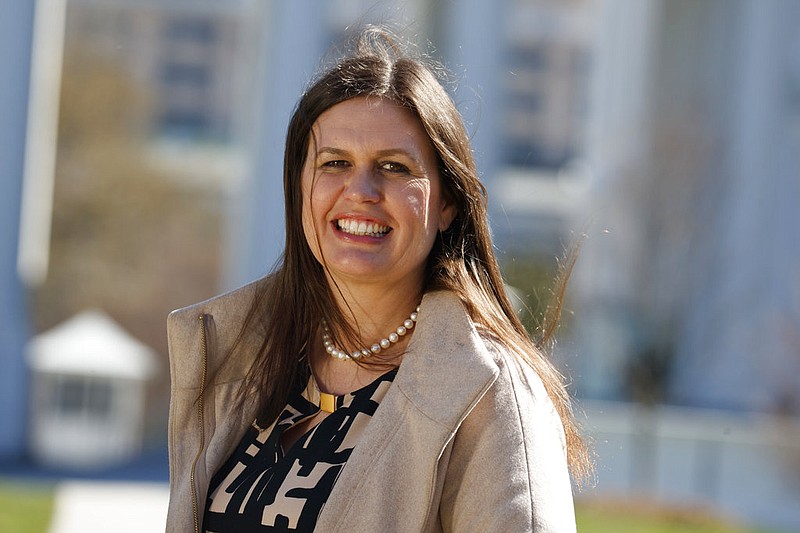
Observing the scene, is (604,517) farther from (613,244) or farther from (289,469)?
(289,469)

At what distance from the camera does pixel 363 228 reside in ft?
8.54

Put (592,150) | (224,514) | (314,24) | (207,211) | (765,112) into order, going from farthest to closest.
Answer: (207,211), (765,112), (592,150), (314,24), (224,514)

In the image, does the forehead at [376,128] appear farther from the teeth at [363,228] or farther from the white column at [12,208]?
the white column at [12,208]

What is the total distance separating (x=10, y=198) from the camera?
844 inches

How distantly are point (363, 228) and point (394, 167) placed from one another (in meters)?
0.14

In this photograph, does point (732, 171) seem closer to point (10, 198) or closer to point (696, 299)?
point (696, 299)

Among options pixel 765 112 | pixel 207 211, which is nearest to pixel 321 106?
pixel 765 112

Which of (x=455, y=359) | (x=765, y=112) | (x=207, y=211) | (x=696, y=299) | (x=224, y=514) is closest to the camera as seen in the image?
(x=455, y=359)

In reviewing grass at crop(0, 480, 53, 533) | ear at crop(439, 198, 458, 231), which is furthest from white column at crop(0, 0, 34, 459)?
ear at crop(439, 198, 458, 231)

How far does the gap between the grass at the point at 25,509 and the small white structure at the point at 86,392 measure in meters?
8.60

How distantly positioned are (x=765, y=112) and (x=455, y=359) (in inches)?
952

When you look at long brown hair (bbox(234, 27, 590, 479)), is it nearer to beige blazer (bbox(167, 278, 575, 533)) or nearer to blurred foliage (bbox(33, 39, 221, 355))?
beige blazer (bbox(167, 278, 575, 533))

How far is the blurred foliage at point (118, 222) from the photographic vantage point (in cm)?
3600

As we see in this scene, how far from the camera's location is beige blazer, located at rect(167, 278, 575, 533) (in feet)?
7.52
